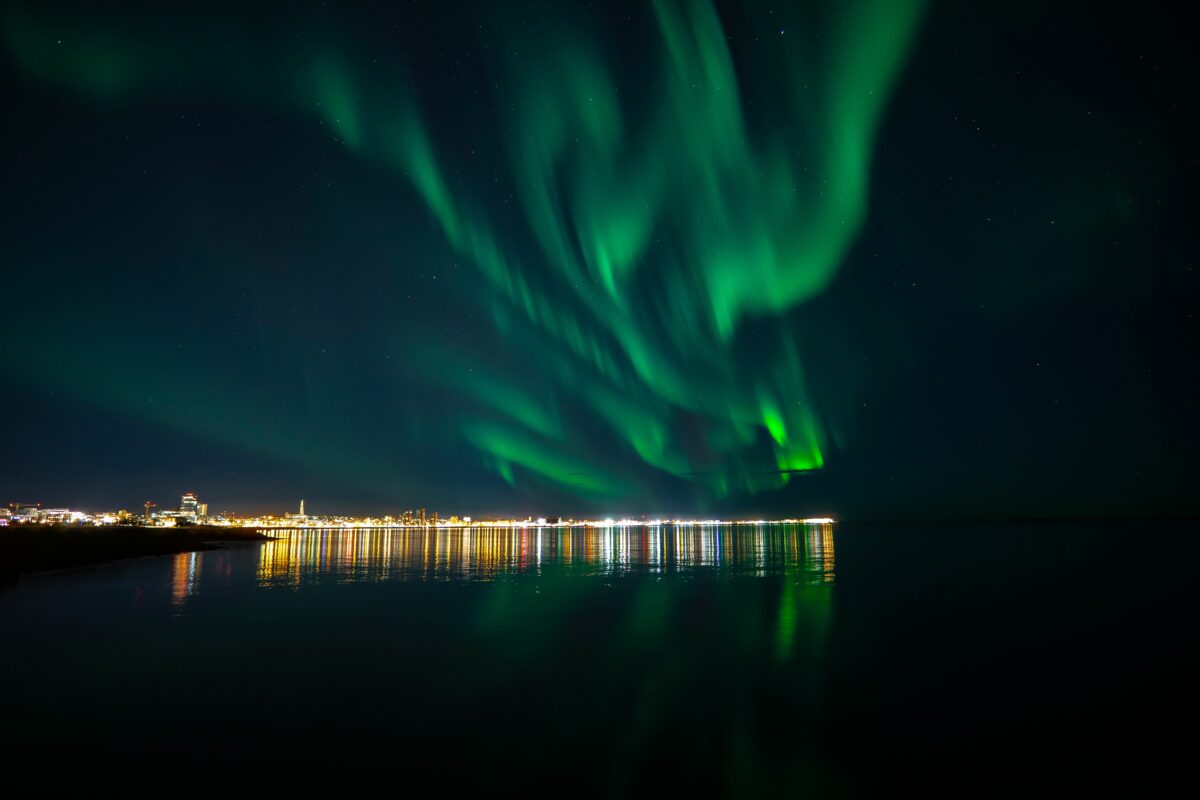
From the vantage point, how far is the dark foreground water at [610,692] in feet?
34.5

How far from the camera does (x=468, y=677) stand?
16.5 m

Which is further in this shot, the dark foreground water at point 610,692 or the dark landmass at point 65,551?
the dark landmass at point 65,551

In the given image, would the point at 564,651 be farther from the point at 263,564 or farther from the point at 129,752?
the point at 263,564

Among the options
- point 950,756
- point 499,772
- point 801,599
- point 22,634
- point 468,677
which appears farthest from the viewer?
point 801,599

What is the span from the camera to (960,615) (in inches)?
1017

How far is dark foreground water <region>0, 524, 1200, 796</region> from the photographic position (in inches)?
414

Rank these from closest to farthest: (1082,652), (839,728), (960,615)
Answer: (839,728), (1082,652), (960,615)

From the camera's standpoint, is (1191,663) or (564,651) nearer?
(1191,663)

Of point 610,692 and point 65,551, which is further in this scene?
point 65,551

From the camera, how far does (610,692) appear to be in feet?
49.8

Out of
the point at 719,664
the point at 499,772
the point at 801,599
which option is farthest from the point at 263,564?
the point at 499,772

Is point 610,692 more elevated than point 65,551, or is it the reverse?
point 65,551

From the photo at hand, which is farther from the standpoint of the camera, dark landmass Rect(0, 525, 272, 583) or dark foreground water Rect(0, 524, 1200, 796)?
dark landmass Rect(0, 525, 272, 583)

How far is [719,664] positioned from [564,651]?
4.48m
